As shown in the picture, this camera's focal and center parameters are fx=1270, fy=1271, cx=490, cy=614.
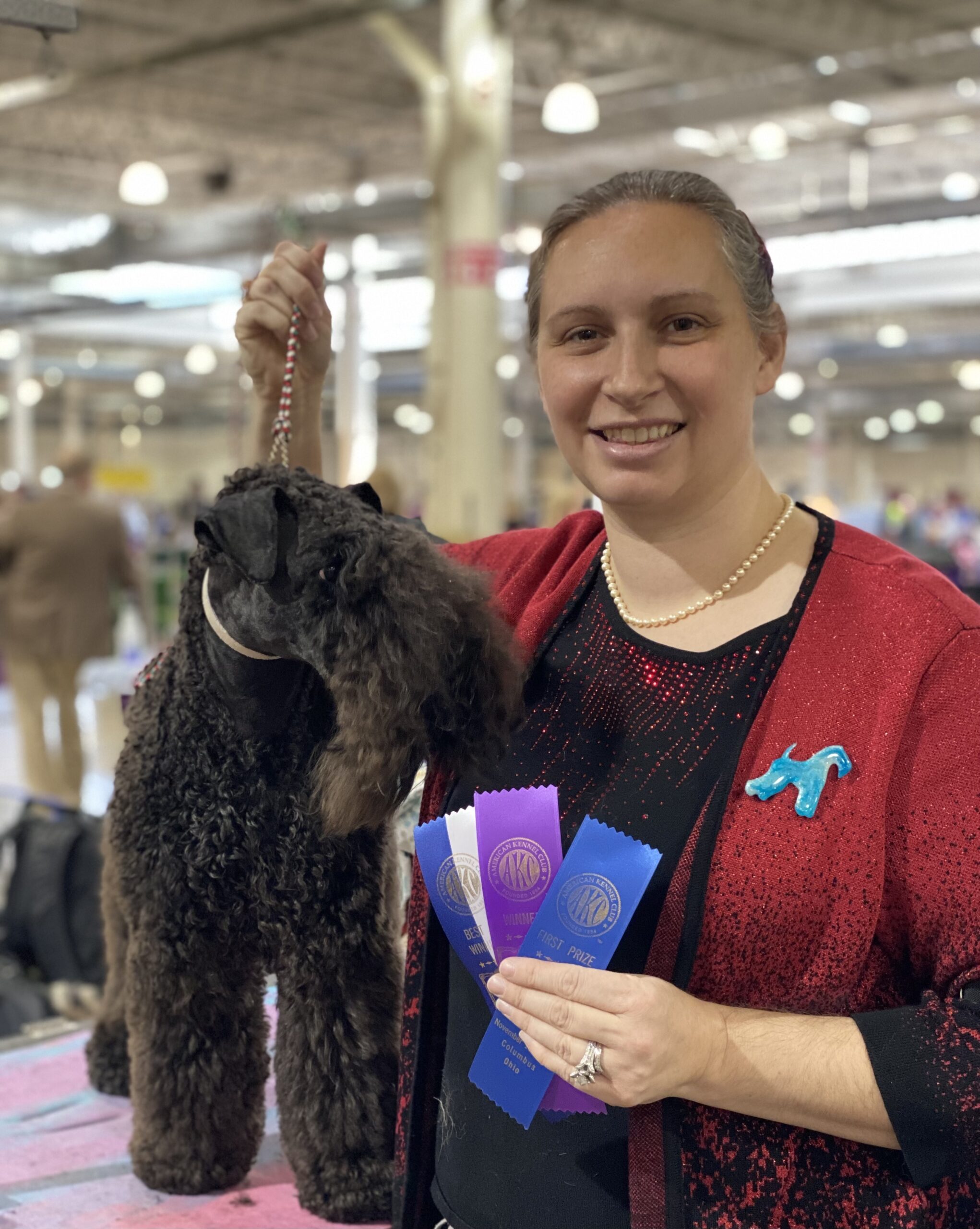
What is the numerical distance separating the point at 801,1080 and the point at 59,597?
5204 millimetres

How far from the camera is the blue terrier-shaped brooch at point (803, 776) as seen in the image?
0.94 m

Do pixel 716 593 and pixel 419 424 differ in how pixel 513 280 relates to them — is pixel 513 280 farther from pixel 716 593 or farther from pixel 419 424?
pixel 419 424

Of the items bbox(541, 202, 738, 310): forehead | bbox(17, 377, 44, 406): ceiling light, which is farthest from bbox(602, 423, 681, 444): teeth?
bbox(17, 377, 44, 406): ceiling light

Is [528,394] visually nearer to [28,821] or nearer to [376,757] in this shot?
[28,821]

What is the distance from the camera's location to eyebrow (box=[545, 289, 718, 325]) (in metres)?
0.99

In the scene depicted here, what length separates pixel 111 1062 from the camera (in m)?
1.52

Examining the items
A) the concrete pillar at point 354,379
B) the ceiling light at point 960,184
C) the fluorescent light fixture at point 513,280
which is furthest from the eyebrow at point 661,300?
the fluorescent light fixture at point 513,280

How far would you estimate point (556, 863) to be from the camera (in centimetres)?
93

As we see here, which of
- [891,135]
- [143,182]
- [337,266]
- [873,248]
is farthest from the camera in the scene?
[337,266]

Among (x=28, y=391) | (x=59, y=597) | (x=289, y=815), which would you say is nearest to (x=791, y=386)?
(x=28, y=391)

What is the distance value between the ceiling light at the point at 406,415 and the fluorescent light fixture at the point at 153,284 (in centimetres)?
1045

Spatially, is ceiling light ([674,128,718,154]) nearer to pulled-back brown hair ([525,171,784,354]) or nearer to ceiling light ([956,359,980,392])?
ceiling light ([956,359,980,392])

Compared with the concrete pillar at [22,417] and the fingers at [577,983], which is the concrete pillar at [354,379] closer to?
the concrete pillar at [22,417]

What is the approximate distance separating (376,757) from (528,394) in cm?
1630
